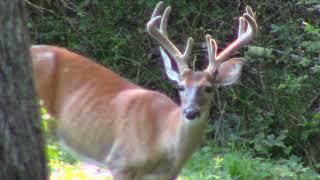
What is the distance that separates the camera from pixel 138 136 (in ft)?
23.1

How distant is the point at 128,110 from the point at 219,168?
156 centimetres

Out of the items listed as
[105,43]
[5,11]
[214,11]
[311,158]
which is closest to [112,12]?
[105,43]

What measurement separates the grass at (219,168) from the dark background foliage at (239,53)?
2.70 ft

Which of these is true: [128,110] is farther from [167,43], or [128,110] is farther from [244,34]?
[244,34]

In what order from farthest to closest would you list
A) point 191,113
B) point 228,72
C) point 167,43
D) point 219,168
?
point 219,168
point 167,43
point 228,72
point 191,113

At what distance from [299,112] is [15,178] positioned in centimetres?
741

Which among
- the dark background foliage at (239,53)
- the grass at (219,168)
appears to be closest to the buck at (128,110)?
the grass at (219,168)

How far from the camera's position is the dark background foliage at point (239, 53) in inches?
415

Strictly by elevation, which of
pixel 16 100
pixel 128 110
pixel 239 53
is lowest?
pixel 239 53

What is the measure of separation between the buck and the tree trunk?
3.02 m

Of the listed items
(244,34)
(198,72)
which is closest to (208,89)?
(198,72)

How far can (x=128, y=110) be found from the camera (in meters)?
7.17

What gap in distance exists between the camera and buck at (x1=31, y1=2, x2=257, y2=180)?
22.8 ft

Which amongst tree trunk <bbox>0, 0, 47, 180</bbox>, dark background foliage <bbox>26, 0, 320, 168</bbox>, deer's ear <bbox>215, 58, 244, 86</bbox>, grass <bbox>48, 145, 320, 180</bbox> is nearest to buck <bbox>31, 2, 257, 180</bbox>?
deer's ear <bbox>215, 58, 244, 86</bbox>
